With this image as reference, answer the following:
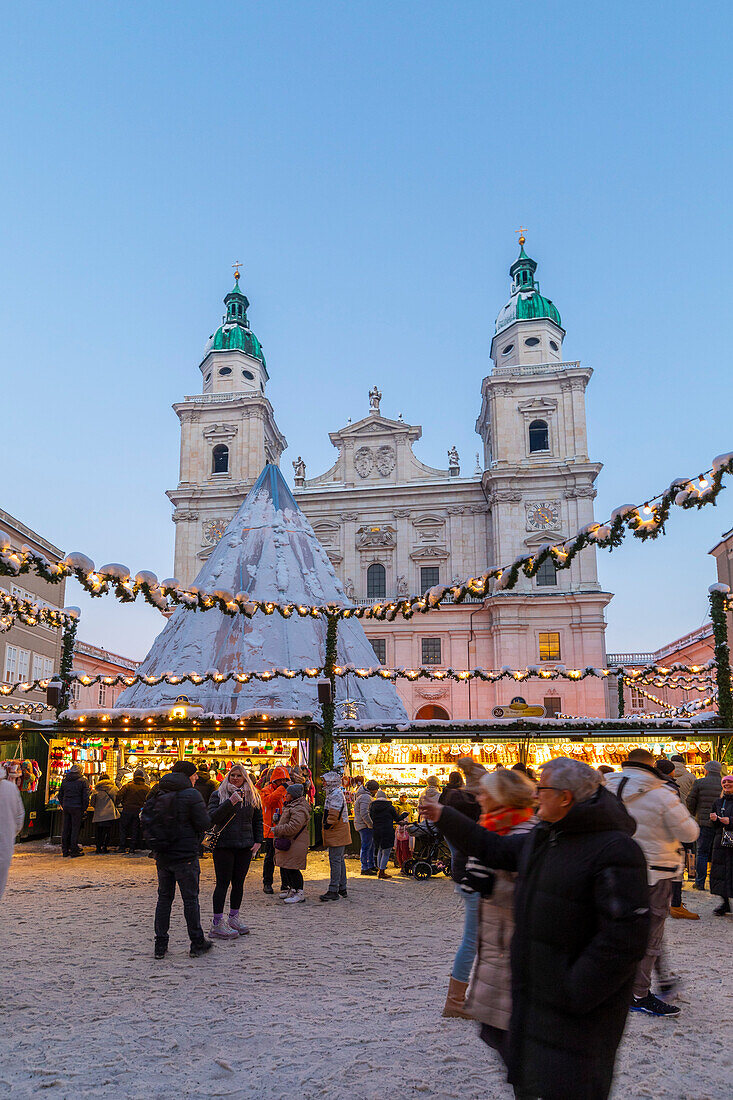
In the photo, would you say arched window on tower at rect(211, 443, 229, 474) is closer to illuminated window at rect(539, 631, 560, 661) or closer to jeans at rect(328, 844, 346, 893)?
→ illuminated window at rect(539, 631, 560, 661)

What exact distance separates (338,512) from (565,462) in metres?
11.6

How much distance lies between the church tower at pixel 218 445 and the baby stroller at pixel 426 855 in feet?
94.0

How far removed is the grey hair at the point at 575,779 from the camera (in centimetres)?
263

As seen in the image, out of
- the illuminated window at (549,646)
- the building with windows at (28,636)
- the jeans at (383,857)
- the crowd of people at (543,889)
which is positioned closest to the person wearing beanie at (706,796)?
the crowd of people at (543,889)

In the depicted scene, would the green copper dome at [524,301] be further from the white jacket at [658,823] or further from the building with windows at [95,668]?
the white jacket at [658,823]

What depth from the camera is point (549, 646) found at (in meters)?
34.7

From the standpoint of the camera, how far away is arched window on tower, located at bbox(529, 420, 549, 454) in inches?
1505

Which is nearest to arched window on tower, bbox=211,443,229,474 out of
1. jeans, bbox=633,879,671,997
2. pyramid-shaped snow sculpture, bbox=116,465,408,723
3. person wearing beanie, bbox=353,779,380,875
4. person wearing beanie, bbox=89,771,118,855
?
pyramid-shaped snow sculpture, bbox=116,465,408,723

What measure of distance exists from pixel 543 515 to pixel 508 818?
33978 millimetres

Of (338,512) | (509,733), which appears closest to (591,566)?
(338,512)

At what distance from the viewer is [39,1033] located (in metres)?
4.34

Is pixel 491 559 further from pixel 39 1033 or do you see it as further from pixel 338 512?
pixel 39 1033

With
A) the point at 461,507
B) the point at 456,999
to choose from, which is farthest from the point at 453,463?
the point at 456,999

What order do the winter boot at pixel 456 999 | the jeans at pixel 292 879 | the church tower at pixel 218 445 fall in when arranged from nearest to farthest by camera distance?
the winter boot at pixel 456 999, the jeans at pixel 292 879, the church tower at pixel 218 445
